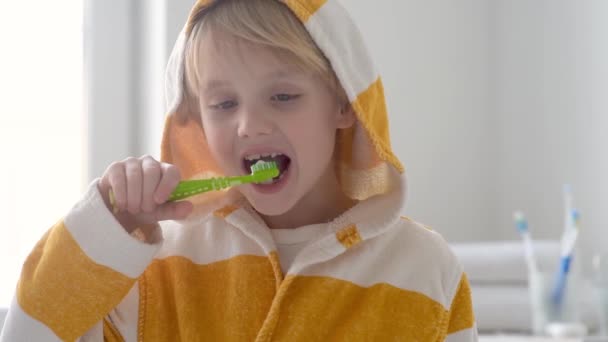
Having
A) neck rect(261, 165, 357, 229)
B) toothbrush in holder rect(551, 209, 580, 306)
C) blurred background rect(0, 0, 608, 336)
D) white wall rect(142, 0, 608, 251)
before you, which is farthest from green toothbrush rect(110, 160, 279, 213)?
white wall rect(142, 0, 608, 251)

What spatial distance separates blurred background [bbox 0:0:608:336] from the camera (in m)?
1.15

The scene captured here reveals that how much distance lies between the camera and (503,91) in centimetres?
159

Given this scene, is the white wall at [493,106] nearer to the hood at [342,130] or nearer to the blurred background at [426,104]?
the blurred background at [426,104]

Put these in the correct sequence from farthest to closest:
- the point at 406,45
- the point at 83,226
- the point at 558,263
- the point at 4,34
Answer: the point at 406,45
the point at 558,263
the point at 4,34
the point at 83,226

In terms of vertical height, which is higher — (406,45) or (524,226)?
(406,45)

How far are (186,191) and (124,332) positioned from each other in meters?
0.17

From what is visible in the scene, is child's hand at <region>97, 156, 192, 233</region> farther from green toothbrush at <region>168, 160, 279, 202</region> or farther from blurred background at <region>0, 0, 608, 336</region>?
blurred background at <region>0, 0, 608, 336</region>

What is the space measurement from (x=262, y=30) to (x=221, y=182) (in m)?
0.17

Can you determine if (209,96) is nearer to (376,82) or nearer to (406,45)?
(376,82)

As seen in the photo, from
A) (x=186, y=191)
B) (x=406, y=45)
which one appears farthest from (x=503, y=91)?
(x=186, y=191)

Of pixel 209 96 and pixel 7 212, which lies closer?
pixel 209 96

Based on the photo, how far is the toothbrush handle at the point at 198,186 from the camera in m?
0.69

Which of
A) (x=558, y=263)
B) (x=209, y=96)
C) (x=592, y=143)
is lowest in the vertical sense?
(x=558, y=263)

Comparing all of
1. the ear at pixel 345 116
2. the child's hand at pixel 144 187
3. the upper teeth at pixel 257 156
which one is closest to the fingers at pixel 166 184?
the child's hand at pixel 144 187
